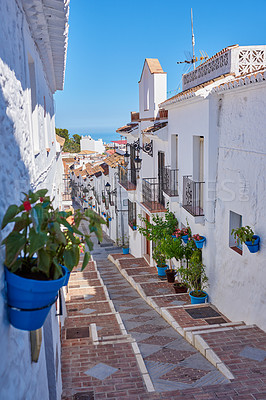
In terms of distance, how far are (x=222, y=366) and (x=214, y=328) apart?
1.86 m

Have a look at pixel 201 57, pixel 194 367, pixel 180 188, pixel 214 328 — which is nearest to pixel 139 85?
pixel 201 57

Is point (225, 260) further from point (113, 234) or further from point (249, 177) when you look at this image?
point (113, 234)

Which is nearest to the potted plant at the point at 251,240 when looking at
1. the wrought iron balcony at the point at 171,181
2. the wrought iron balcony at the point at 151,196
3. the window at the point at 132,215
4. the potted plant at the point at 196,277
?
the potted plant at the point at 196,277

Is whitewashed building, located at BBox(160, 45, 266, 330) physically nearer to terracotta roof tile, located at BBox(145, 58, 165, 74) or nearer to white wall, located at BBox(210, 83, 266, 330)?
white wall, located at BBox(210, 83, 266, 330)

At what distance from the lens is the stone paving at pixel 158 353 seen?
20.3 ft

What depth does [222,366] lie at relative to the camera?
21.9 feet

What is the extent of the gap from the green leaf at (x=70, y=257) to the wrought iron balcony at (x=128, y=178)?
17.0 m

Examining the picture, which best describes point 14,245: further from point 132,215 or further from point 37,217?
point 132,215

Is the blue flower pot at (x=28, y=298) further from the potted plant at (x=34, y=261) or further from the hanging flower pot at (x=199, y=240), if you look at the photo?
the hanging flower pot at (x=199, y=240)

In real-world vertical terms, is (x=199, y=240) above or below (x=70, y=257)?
below

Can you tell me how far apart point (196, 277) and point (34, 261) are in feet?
29.5

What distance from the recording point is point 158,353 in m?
7.90

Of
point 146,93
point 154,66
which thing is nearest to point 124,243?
point 146,93

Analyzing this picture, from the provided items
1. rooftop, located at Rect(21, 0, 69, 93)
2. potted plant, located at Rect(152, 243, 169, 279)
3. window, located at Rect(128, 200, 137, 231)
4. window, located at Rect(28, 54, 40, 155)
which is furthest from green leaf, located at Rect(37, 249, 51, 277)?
window, located at Rect(128, 200, 137, 231)
